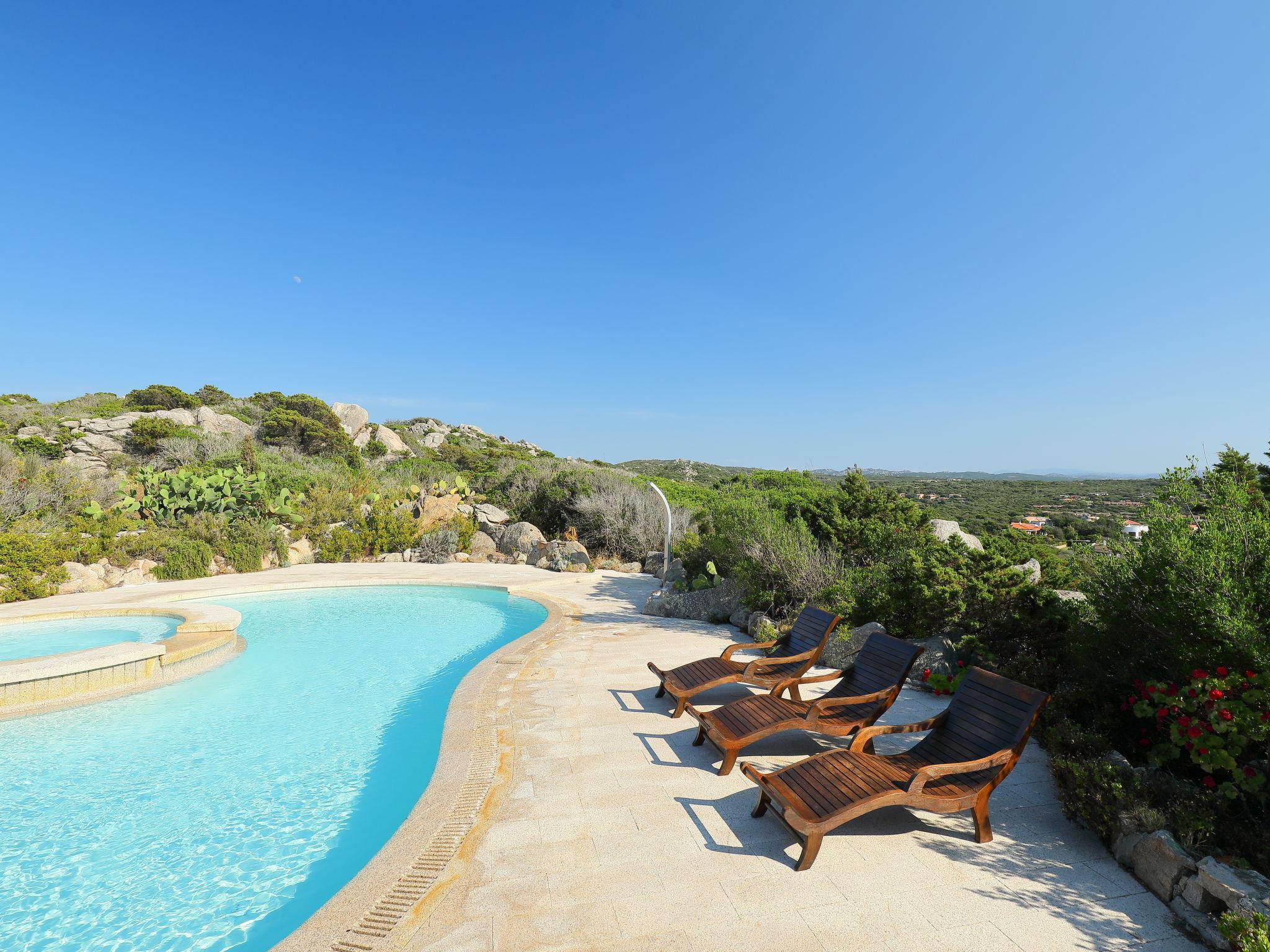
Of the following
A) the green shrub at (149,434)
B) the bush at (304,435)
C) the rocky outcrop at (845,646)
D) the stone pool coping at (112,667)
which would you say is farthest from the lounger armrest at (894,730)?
the green shrub at (149,434)

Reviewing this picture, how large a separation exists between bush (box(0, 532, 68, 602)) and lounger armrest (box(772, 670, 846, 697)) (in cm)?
1454

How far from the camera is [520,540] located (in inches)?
703

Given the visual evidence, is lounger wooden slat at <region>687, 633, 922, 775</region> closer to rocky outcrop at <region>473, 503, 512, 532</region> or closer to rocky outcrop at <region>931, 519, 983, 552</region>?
rocky outcrop at <region>931, 519, 983, 552</region>

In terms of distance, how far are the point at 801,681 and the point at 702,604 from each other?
4.66 meters

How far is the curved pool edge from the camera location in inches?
109

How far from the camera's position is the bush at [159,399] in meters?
33.7

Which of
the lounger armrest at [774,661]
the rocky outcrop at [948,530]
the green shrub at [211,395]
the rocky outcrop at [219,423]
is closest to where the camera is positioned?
the lounger armrest at [774,661]

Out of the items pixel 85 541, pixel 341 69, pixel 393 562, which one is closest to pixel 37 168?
pixel 341 69

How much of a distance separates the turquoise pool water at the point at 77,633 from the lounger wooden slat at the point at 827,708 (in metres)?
9.18

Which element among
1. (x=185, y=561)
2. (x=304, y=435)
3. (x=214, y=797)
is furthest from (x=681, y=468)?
(x=214, y=797)

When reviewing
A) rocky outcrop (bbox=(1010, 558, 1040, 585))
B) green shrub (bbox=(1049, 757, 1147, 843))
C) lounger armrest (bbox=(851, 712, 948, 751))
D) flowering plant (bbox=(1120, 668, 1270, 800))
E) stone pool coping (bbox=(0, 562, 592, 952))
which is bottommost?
stone pool coping (bbox=(0, 562, 592, 952))

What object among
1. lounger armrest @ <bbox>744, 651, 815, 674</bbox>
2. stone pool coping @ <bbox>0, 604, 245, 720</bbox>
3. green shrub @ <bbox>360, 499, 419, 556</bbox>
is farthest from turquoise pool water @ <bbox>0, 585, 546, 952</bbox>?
green shrub @ <bbox>360, 499, 419, 556</bbox>

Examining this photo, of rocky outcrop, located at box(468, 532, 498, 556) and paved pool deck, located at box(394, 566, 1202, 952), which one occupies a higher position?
rocky outcrop, located at box(468, 532, 498, 556)

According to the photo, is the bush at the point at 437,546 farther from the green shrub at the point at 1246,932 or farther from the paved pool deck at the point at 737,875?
the green shrub at the point at 1246,932
